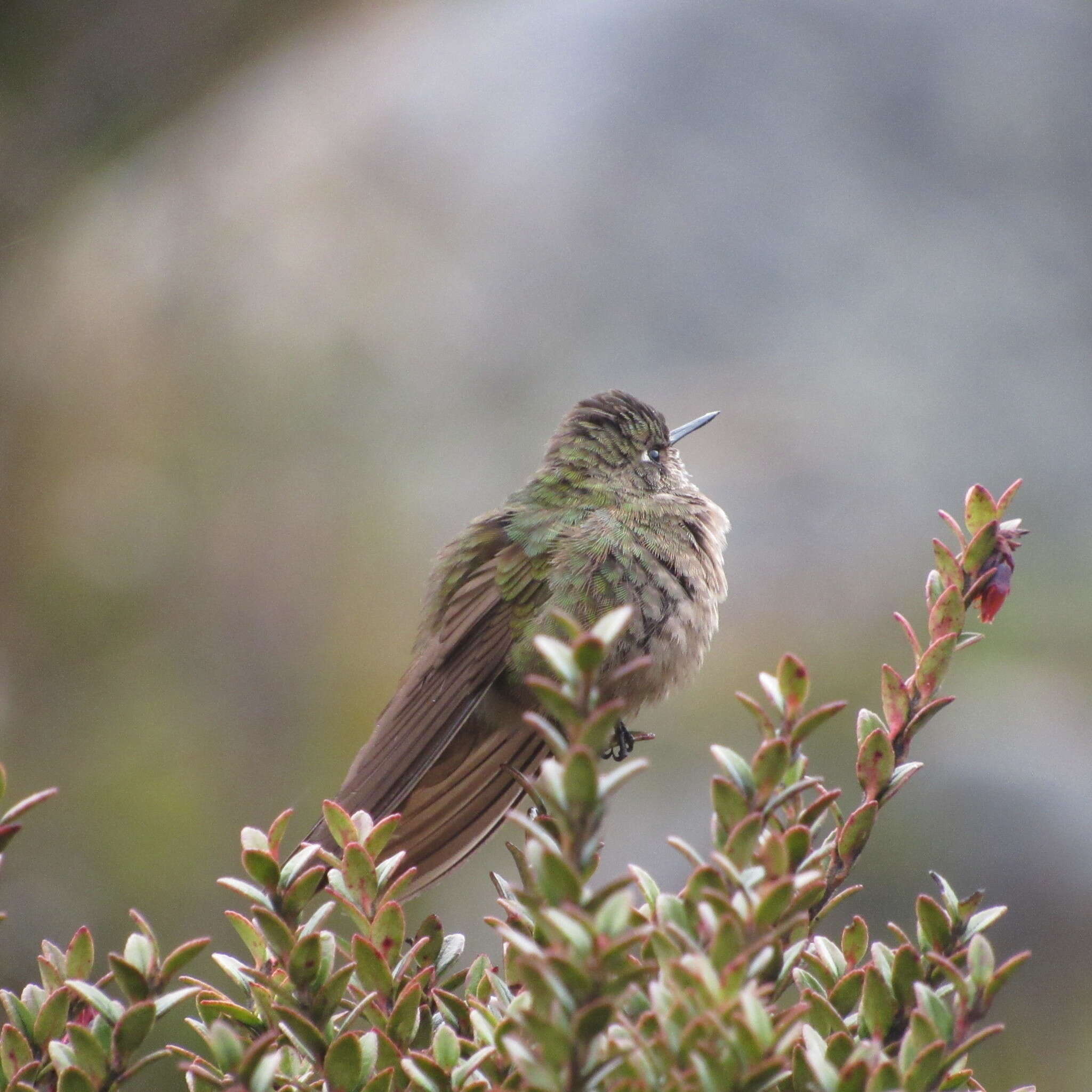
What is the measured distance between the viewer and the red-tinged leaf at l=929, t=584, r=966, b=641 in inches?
57.5

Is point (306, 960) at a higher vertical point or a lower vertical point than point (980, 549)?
lower

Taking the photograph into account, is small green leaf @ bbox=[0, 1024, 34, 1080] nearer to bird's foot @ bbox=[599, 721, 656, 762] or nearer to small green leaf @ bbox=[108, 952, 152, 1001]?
small green leaf @ bbox=[108, 952, 152, 1001]

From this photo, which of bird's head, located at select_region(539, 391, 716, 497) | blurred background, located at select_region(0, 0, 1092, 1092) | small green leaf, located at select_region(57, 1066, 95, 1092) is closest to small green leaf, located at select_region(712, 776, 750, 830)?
small green leaf, located at select_region(57, 1066, 95, 1092)

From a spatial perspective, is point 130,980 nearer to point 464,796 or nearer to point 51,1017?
point 51,1017

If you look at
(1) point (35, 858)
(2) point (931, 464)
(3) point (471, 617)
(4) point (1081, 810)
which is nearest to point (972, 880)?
(4) point (1081, 810)

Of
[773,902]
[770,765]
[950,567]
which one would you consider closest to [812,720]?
[770,765]

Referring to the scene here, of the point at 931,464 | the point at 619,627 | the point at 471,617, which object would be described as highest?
the point at 931,464

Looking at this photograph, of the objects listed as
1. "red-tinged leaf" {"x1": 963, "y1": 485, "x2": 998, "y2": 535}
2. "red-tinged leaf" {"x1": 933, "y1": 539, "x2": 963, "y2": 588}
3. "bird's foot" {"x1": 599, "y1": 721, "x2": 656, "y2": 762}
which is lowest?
"bird's foot" {"x1": 599, "y1": 721, "x2": 656, "y2": 762}

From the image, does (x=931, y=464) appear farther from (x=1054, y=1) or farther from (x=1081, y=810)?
(x=1054, y=1)

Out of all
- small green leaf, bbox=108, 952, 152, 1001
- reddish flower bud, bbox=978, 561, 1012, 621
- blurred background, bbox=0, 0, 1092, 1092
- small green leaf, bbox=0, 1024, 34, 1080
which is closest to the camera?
small green leaf, bbox=108, 952, 152, 1001

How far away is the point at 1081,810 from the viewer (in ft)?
14.9

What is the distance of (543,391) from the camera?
570cm

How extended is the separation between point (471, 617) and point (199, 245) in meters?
4.20

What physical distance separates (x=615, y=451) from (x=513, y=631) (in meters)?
0.71
